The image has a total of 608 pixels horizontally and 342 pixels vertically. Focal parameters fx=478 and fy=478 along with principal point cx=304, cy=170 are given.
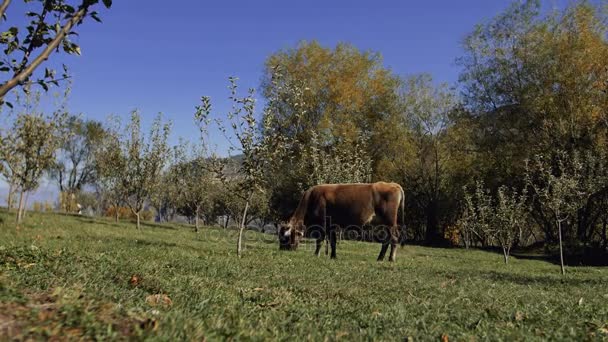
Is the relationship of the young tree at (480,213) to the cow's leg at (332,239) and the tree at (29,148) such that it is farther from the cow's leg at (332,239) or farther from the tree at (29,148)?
the tree at (29,148)

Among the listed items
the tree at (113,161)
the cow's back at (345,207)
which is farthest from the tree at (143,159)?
the cow's back at (345,207)

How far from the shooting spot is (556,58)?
40.2 metres

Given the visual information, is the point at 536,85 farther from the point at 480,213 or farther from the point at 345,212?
the point at 345,212

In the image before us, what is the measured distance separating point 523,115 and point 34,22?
4394cm

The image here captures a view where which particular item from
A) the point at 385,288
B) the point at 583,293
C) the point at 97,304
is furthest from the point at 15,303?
the point at 583,293

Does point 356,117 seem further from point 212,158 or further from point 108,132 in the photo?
point 212,158

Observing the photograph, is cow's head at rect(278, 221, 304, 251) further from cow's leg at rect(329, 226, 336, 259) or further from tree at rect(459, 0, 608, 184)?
tree at rect(459, 0, 608, 184)

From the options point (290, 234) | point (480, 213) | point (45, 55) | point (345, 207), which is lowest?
point (290, 234)

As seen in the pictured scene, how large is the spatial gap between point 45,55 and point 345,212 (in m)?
19.8

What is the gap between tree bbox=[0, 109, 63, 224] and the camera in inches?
1243

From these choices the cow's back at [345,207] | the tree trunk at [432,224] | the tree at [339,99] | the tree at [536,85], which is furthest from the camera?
the tree trunk at [432,224]

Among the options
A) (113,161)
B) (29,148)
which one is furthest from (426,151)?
(29,148)

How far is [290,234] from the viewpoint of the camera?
2397 centimetres

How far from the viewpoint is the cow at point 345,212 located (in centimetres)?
2406
